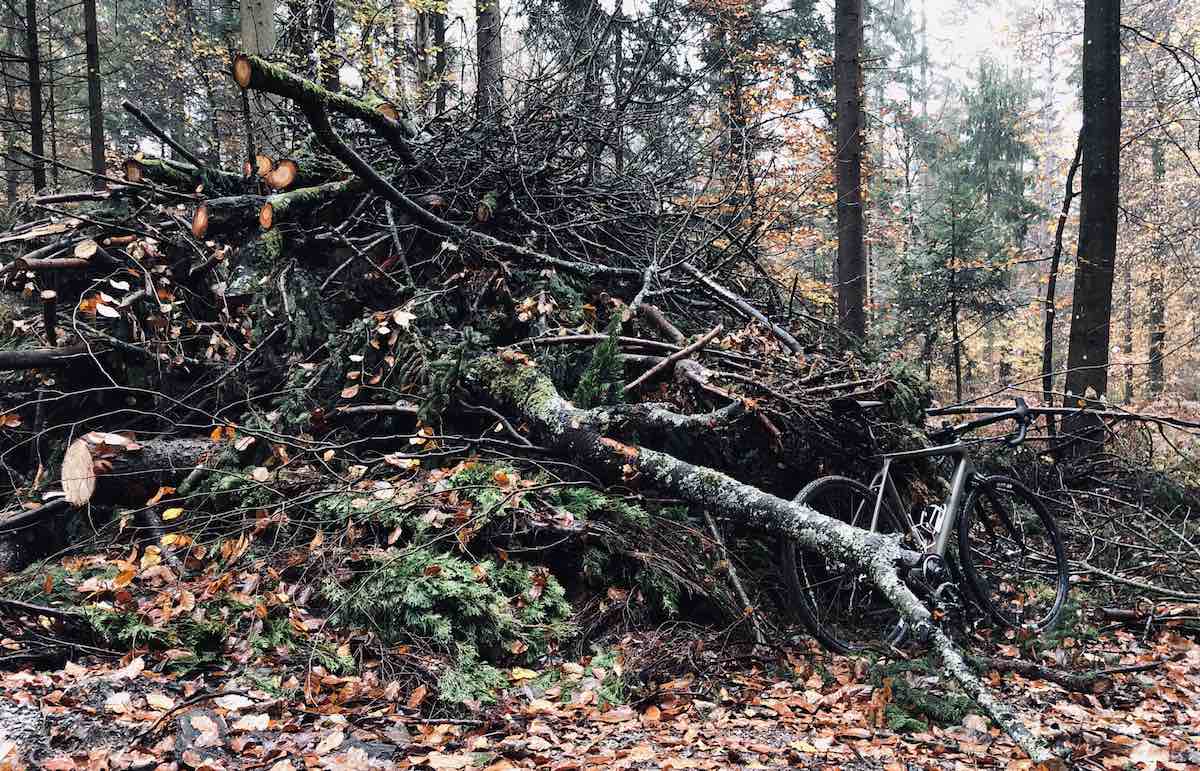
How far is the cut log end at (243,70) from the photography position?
3725mm

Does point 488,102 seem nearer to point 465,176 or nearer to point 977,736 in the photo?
point 465,176

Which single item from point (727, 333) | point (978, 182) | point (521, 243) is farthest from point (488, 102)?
point (978, 182)

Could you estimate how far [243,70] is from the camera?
3783 millimetres

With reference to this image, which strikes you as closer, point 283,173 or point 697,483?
point 697,483

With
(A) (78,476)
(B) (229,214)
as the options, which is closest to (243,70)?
(B) (229,214)

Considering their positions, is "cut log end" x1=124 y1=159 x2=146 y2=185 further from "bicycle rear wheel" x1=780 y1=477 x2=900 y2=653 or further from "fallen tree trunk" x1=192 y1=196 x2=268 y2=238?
"bicycle rear wheel" x1=780 y1=477 x2=900 y2=653

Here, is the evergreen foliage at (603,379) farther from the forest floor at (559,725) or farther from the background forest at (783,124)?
the background forest at (783,124)

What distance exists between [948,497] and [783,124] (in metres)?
11.5

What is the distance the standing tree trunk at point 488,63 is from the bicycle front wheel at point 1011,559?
4.57 metres

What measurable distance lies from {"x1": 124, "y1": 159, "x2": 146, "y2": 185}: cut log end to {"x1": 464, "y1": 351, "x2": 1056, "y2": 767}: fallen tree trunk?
3543 millimetres

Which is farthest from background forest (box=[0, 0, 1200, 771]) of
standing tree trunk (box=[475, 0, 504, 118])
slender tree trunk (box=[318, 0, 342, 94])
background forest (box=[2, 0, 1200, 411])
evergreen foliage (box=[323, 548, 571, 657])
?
background forest (box=[2, 0, 1200, 411])

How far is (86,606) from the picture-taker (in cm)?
306

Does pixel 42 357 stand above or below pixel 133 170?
below

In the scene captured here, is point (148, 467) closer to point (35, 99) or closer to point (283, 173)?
point (283, 173)
